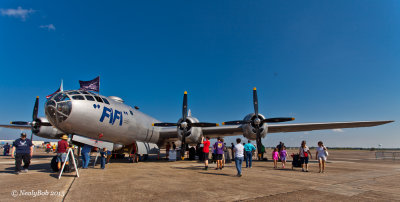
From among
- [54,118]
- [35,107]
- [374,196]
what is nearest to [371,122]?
[374,196]

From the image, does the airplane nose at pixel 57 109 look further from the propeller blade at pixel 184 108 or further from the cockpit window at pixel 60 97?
the propeller blade at pixel 184 108

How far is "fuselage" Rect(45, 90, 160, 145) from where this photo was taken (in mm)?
9336

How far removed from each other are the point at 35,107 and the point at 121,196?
1485 centimetres

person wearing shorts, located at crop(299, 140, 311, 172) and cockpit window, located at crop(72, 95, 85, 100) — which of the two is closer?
Answer: cockpit window, located at crop(72, 95, 85, 100)

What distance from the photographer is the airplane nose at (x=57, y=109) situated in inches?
360

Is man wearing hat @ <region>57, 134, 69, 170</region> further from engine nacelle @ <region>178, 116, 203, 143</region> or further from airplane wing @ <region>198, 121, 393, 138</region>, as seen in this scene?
airplane wing @ <region>198, 121, 393, 138</region>

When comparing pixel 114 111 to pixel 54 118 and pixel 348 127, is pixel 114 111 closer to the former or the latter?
pixel 54 118

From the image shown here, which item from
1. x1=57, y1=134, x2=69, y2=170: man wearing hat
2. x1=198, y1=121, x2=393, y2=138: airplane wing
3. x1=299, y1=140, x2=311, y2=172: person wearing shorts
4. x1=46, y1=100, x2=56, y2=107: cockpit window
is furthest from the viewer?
x1=198, y1=121, x2=393, y2=138: airplane wing

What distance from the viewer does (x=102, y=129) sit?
1145cm

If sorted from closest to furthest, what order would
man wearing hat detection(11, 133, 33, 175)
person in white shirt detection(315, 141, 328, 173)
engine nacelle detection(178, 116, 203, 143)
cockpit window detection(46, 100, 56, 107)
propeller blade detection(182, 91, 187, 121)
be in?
man wearing hat detection(11, 133, 33, 175), cockpit window detection(46, 100, 56, 107), person in white shirt detection(315, 141, 328, 173), engine nacelle detection(178, 116, 203, 143), propeller blade detection(182, 91, 187, 121)

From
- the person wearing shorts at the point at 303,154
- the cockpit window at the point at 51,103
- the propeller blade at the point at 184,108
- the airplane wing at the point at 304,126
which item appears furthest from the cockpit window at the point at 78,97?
the person wearing shorts at the point at 303,154

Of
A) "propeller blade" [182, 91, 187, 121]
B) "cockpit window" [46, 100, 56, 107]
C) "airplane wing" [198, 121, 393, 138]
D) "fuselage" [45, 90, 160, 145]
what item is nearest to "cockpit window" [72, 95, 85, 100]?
"fuselage" [45, 90, 160, 145]

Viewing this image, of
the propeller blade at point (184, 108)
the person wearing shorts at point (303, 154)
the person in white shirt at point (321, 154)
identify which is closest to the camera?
the person in white shirt at point (321, 154)

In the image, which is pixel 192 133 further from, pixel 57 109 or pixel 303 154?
pixel 57 109
